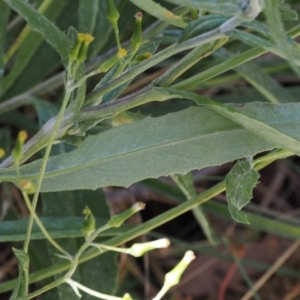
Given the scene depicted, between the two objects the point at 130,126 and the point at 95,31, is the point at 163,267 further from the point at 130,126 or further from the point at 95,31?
the point at 130,126

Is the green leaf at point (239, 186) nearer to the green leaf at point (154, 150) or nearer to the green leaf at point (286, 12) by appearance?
the green leaf at point (154, 150)

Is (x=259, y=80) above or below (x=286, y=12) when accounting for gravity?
below

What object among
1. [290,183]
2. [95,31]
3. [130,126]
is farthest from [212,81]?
[130,126]

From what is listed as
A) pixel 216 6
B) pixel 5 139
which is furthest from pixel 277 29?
pixel 5 139

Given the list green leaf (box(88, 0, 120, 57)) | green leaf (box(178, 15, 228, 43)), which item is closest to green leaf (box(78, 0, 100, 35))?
green leaf (box(88, 0, 120, 57))

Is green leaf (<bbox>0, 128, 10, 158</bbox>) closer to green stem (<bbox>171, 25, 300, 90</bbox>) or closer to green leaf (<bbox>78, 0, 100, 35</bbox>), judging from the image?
green leaf (<bbox>78, 0, 100, 35</bbox>)

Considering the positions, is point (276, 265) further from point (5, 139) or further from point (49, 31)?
point (49, 31)
